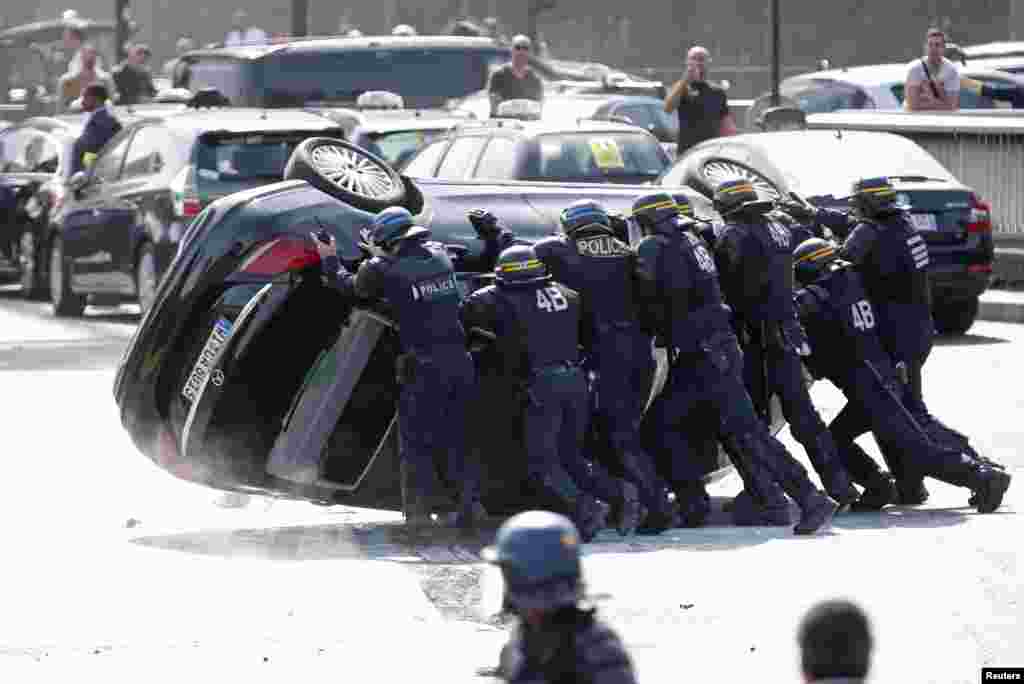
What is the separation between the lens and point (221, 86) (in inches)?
1160

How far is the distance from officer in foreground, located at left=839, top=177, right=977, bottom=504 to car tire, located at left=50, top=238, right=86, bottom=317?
1090 centimetres

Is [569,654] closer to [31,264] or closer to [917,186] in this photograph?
[917,186]

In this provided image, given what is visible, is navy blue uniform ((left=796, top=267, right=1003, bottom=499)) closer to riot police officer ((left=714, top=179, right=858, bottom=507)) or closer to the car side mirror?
riot police officer ((left=714, top=179, right=858, bottom=507))

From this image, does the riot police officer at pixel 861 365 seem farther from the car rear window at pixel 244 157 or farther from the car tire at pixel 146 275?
the car tire at pixel 146 275

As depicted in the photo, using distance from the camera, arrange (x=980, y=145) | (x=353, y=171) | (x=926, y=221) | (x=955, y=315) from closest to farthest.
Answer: (x=353, y=171) → (x=926, y=221) → (x=955, y=315) → (x=980, y=145)

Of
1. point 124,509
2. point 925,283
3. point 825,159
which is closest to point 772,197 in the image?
point 925,283

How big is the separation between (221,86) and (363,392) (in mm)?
17909

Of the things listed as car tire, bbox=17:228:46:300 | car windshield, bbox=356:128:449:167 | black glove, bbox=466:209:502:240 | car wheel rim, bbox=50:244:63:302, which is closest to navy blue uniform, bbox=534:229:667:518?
black glove, bbox=466:209:502:240

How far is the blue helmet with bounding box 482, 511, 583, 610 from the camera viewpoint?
536 centimetres

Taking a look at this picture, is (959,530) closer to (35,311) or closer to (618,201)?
(618,201)

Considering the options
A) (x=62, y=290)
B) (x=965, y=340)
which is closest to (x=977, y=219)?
(x=965, y=340)

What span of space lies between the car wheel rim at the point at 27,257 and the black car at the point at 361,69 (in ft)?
16.1

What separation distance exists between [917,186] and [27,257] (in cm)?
842

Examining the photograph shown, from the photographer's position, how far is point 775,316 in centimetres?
1241
